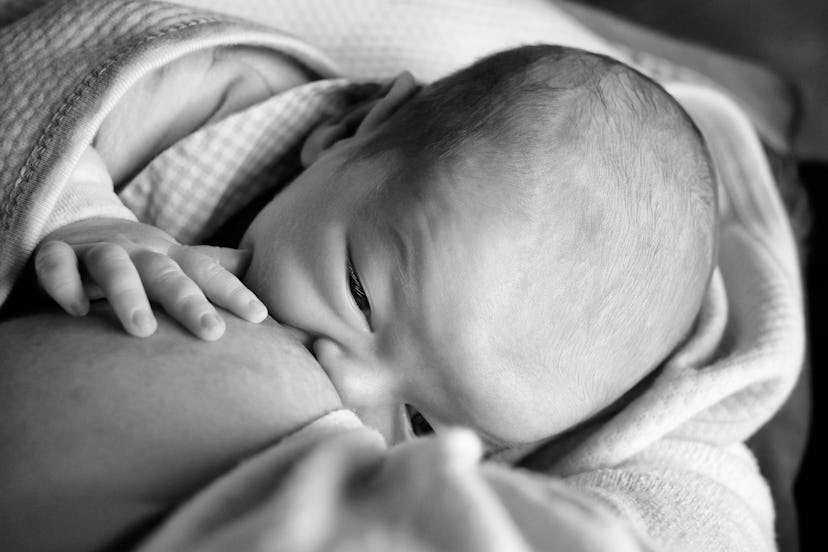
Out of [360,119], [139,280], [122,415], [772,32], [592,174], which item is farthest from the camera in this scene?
[772,32]

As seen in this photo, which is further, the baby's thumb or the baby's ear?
the baby's ear

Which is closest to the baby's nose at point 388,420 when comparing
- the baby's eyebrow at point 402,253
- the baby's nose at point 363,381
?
the baby's nose at point 363,381

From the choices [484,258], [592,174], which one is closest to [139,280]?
[484,258]

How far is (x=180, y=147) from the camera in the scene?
2.82 feet

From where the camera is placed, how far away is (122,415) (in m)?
0.50

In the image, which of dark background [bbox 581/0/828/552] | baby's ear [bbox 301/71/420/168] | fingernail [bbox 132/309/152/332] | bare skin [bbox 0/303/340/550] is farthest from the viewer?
dark background [bbox 581/0/828/552]

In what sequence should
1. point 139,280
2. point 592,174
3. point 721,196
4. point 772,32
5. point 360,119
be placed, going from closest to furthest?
point 139,280, point 592,174, point 360,119, point 721,196, point 772,32

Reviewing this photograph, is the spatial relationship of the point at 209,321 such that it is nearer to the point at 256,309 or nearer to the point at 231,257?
the point at 256,309

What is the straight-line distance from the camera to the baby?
26.3 inches

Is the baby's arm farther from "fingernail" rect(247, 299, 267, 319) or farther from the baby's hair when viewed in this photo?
the baby's hair

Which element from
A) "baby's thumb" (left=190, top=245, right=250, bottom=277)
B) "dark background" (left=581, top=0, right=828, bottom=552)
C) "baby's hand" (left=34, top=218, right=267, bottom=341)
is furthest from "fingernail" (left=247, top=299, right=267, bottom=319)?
"dark background" (left=581, top=0, right=828, bottom=552)

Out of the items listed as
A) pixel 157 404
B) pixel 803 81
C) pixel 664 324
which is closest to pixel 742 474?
pixel 664 324

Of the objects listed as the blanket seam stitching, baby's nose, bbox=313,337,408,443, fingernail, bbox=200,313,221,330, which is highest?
the blanket seam stitching

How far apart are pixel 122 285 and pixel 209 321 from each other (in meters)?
0.07
